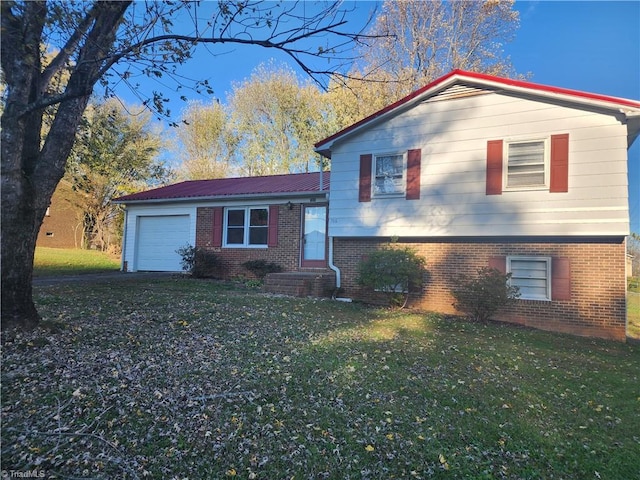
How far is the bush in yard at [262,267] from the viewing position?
41.3ft

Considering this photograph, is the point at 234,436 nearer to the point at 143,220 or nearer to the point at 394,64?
the point at 143,220

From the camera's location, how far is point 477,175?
9.29m

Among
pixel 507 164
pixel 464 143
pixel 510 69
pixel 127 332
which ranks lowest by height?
pixel 127 332

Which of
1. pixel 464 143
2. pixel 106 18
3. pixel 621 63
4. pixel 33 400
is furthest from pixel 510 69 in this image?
pixel 33 400

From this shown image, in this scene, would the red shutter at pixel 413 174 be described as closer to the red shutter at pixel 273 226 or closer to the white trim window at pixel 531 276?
the white trim window at pixel 531 276

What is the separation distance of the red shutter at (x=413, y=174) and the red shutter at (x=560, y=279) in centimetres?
343

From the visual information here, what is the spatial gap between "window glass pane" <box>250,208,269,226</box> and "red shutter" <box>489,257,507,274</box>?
713 cm

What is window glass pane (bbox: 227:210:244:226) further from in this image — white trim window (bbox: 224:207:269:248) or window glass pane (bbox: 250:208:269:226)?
window glass pane (bbox: 250:208:269:226)

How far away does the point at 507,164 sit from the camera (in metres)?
9.05

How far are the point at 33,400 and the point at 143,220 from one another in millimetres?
13230

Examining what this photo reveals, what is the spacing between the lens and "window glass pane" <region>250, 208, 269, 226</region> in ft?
43.4

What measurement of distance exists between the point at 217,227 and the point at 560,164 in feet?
34.1

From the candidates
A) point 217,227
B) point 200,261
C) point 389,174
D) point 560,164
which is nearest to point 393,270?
point 389,174

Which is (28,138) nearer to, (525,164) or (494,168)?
(494,168)
